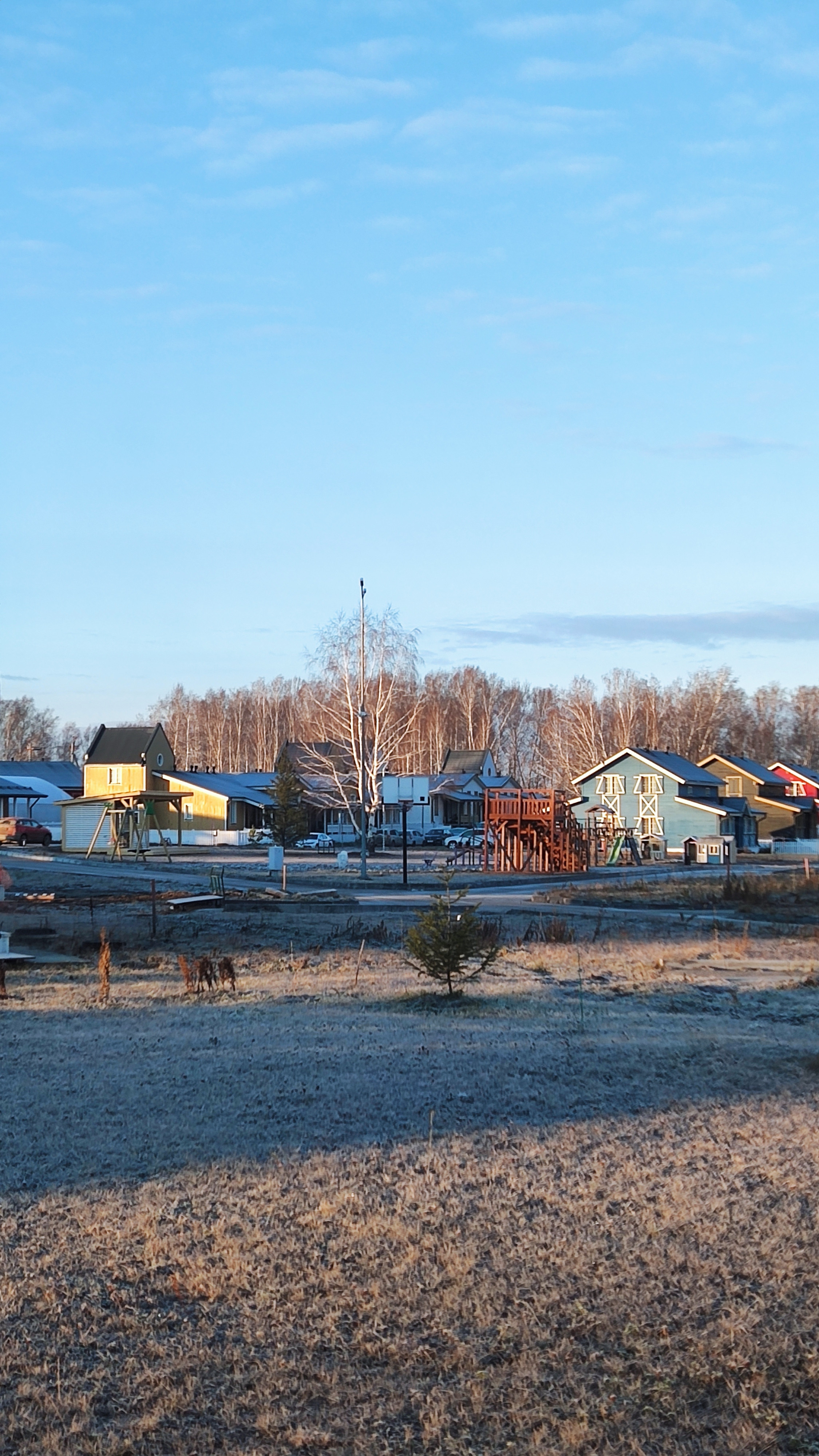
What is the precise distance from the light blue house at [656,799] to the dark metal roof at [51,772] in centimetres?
3663

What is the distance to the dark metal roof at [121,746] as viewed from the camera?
69938 millimetres

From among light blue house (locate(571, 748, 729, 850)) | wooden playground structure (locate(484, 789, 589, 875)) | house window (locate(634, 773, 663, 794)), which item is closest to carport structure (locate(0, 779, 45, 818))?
light blue house (locate(571, 748, 729, 850))

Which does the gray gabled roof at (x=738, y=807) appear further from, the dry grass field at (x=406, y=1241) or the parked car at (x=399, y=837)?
the dry grass field at (x=406, y=1241)

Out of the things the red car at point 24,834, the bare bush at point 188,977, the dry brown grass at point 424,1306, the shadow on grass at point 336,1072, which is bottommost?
the dry brown grass at point 424,1306

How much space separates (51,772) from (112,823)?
38761mm

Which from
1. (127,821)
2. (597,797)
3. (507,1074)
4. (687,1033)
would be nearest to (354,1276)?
(507,1074)

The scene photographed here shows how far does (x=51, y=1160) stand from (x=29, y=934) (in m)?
14.8

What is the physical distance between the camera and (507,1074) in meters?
9.90

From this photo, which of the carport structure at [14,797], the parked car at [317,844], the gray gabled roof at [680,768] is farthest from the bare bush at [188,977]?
the carport structure at [14,797]

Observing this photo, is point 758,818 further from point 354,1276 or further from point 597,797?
point 354,1276

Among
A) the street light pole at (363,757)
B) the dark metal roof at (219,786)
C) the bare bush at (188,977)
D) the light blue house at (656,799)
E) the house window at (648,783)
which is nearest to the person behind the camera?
the bare bush at (188,977)

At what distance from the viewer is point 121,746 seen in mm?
70625

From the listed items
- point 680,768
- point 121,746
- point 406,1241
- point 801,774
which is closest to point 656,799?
point 680,768

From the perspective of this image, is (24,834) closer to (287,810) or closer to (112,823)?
(112,823)
